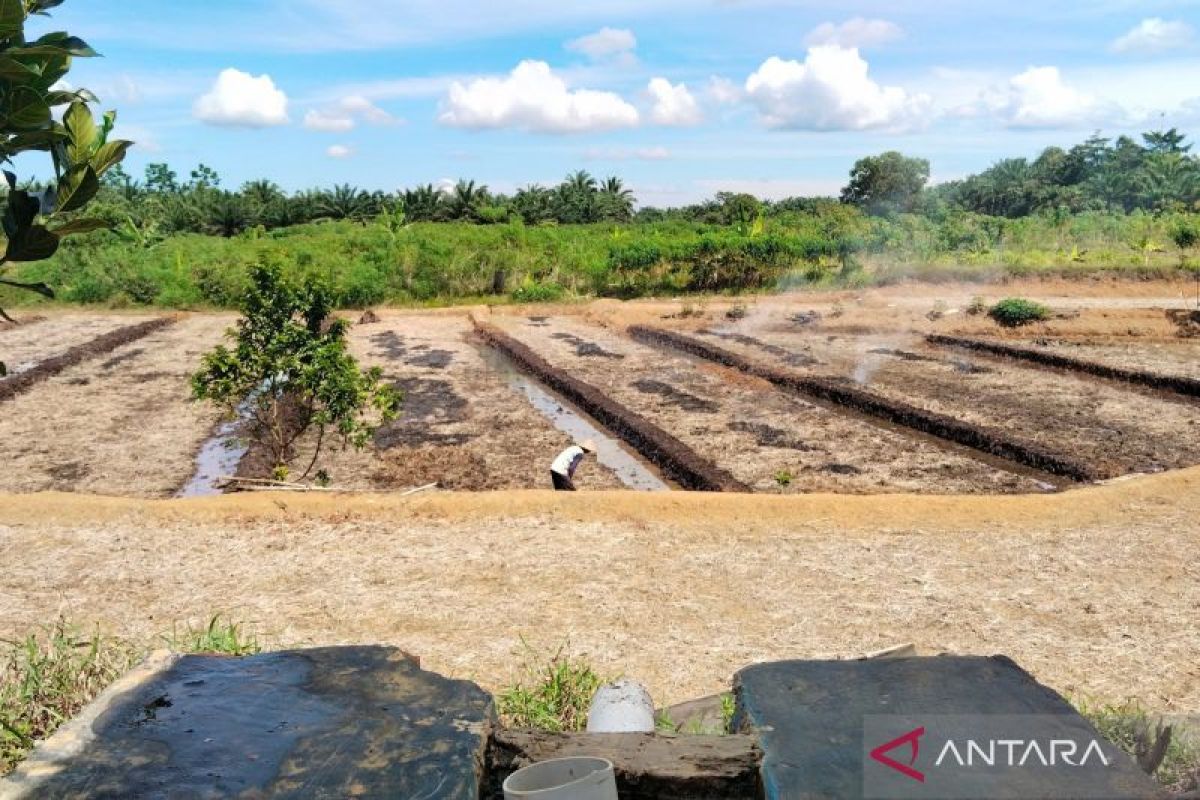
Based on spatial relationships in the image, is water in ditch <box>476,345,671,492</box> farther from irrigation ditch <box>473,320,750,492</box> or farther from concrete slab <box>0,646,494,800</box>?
concrete slab <box>0,646,494,800</box>

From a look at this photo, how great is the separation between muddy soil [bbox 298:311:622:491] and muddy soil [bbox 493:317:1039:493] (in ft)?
4.86

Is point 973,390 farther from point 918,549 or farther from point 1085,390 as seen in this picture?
point 918,549

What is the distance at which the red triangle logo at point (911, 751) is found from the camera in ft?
7.87

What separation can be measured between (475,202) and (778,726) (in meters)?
40.4

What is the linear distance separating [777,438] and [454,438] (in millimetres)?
3793

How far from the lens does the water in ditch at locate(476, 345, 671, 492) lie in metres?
10.3

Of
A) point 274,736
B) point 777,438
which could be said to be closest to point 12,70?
point 274,736

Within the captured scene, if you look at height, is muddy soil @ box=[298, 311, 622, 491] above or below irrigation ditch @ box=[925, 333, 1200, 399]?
below

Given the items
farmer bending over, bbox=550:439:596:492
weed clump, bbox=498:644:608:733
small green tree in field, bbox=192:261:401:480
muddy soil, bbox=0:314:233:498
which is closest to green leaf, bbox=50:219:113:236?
weed clump, bbox=498:644:608:733

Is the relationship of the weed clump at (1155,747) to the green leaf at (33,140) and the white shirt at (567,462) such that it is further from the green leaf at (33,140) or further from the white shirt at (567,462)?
the white shirt at (567,462)

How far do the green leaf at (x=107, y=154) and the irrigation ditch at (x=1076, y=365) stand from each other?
582 inches

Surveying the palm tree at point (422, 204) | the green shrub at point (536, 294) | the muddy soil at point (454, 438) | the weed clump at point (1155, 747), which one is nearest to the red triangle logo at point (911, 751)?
the weed clump at point (1155, 747)

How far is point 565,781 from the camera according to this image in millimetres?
2570

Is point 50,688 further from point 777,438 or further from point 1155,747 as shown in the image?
point 777,438
